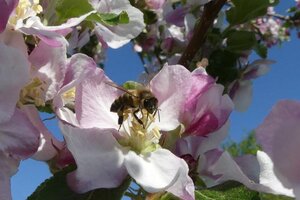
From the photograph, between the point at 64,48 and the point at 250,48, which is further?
the point at 250,48

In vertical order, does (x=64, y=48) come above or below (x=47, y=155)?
above

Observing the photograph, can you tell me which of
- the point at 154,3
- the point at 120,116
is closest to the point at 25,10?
the point at 120,116

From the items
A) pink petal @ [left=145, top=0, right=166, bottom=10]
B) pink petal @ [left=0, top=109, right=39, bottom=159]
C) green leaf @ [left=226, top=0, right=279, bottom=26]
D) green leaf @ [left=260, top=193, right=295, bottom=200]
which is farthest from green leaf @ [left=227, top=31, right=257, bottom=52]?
pink petal @ [left=0, top=109, right=39, bottom=159]

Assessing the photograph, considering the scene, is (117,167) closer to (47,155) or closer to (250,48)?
(47,155)

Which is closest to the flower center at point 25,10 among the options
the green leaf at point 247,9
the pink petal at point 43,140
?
the pink petal at point 43,140

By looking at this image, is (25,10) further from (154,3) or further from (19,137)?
(154,3)

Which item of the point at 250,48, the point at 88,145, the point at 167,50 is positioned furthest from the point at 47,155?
the point at 167,50

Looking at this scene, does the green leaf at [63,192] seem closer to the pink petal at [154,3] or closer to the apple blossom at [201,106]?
the apple blossom at [201,106]
